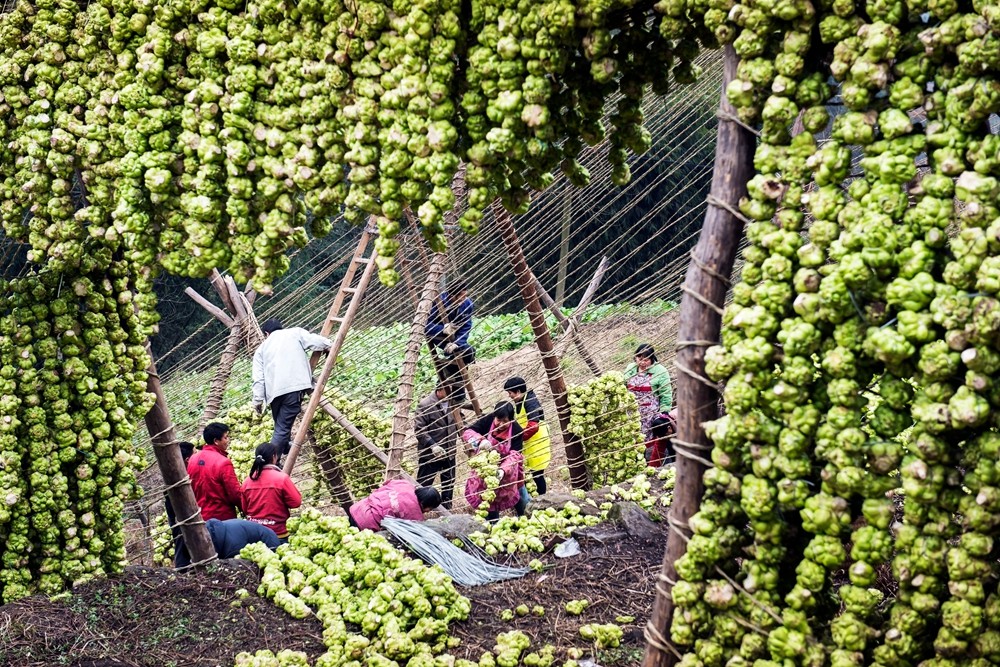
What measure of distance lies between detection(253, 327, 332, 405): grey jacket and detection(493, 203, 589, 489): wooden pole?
4.13 feet

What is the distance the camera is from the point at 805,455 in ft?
6.91

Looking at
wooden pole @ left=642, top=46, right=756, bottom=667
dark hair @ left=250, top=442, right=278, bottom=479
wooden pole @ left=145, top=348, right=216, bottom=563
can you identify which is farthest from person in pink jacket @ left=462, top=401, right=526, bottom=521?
wooden pole @ left=642, top=46, right=756, bottom=667

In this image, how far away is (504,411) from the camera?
557 cm

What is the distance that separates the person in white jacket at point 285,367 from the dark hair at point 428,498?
126 cm

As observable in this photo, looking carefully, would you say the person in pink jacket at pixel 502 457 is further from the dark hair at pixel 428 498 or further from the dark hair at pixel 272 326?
the dark hair at pixel 272 326

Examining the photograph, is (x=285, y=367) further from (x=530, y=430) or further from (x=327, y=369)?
(x=530, y=430)

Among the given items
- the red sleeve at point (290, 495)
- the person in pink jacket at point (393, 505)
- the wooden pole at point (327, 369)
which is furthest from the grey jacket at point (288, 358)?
the person in pink jacket at point (393, 505)

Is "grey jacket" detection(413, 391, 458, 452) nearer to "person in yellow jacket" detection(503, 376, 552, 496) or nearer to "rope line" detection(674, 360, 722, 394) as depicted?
"person in yellow jacket" detection(503, 376, 552, 496)

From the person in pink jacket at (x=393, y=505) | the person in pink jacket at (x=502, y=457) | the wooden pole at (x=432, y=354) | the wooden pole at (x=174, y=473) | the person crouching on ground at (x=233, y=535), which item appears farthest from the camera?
the wooden pole at (x=432, y=354)

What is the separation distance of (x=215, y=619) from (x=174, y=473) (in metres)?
0.64

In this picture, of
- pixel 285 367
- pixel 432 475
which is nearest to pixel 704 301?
pixel 432 475

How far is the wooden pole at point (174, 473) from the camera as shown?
12.6 ft

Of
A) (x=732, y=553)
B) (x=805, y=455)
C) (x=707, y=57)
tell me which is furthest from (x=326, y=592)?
(x=707, y=57)

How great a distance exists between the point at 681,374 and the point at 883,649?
0.75m
